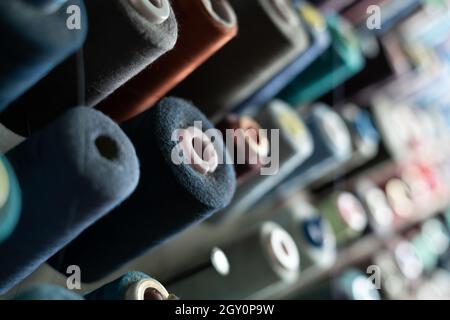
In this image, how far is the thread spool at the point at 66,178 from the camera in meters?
0.21

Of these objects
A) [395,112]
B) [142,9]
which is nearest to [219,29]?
[142,9]

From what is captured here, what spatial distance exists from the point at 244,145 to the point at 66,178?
6.4 inches

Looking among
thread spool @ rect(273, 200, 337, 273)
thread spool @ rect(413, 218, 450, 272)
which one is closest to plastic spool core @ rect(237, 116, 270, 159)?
thread spool @ rect(273, 200, 337, 273)

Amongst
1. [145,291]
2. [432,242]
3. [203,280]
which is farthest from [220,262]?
[432,242]

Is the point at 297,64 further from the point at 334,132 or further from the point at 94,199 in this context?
the point at 94,199

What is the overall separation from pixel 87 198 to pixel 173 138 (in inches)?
2.5

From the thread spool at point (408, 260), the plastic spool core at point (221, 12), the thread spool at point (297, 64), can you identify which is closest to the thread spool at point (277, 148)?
the thread spool at point (297, 64)

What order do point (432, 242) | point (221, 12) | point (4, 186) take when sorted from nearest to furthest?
point (4, 186) → point (221, 12) → point (432, 242)

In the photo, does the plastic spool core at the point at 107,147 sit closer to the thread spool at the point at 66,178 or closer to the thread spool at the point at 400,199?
the thread spool at the point at 66,178

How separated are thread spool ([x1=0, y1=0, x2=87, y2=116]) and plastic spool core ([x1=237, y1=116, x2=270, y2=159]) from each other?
153 mm

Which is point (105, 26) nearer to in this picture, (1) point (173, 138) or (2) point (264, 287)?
(1) point (173, 138)

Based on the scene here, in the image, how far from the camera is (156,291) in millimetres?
A: 259

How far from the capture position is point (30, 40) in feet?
0.68

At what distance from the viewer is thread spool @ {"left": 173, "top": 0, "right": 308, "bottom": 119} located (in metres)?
0.36
